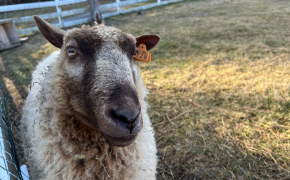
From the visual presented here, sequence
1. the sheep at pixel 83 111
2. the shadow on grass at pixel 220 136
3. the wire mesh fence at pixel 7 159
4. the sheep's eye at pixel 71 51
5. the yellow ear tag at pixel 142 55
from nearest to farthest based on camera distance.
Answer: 1. the wire mesh fence at pixel 7 159
2. the sheep at pixel 83 111
3. the sheep's eye at pixel 71 51
4. the yellow ear tag at pixel 142 55
5. the shadow on grass at pixel 220 136

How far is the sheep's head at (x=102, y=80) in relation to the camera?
1.20 metres

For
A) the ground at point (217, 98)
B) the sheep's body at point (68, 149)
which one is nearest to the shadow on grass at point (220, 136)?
the ground at point (217, 98)

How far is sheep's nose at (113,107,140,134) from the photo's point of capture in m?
1.16

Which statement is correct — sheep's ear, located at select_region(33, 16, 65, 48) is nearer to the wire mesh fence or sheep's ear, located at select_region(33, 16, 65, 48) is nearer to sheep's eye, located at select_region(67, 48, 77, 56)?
sheep's eye, located at select_region(67, 48, 77, 56)

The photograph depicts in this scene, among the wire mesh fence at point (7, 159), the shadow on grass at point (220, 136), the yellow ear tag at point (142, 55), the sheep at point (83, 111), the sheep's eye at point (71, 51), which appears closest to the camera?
the wire mesh fence at point (7, 159)

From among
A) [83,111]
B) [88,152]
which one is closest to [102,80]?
[83,111]

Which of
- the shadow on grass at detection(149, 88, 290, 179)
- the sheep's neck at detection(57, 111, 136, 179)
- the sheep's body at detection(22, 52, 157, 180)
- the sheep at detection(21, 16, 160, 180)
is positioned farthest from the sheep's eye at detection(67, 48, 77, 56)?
the shadow on grass at detection(149, 88, 290, 179)

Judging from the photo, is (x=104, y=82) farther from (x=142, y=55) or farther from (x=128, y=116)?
(x=142, y=55)

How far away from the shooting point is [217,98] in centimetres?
346

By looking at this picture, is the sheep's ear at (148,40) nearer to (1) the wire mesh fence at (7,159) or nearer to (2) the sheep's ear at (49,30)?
(2) the sheep's ear at (49,30)

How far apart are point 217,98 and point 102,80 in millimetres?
2648

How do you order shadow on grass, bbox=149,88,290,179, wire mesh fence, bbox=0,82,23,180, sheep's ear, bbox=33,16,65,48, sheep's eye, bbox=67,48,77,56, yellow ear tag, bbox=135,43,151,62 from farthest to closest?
1. shadow on grass, bbox=149,88,290,179
2. yellow ear tag, bbox=135,43,151,62
3. sheep's ear, bbox=33,16,65,48
4. sheep's eye, bbox=67,48,77,56
5. wire mesh fence, bbox=0,82,23,180

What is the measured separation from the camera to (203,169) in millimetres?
2293

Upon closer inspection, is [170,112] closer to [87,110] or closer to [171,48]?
[87,110]
